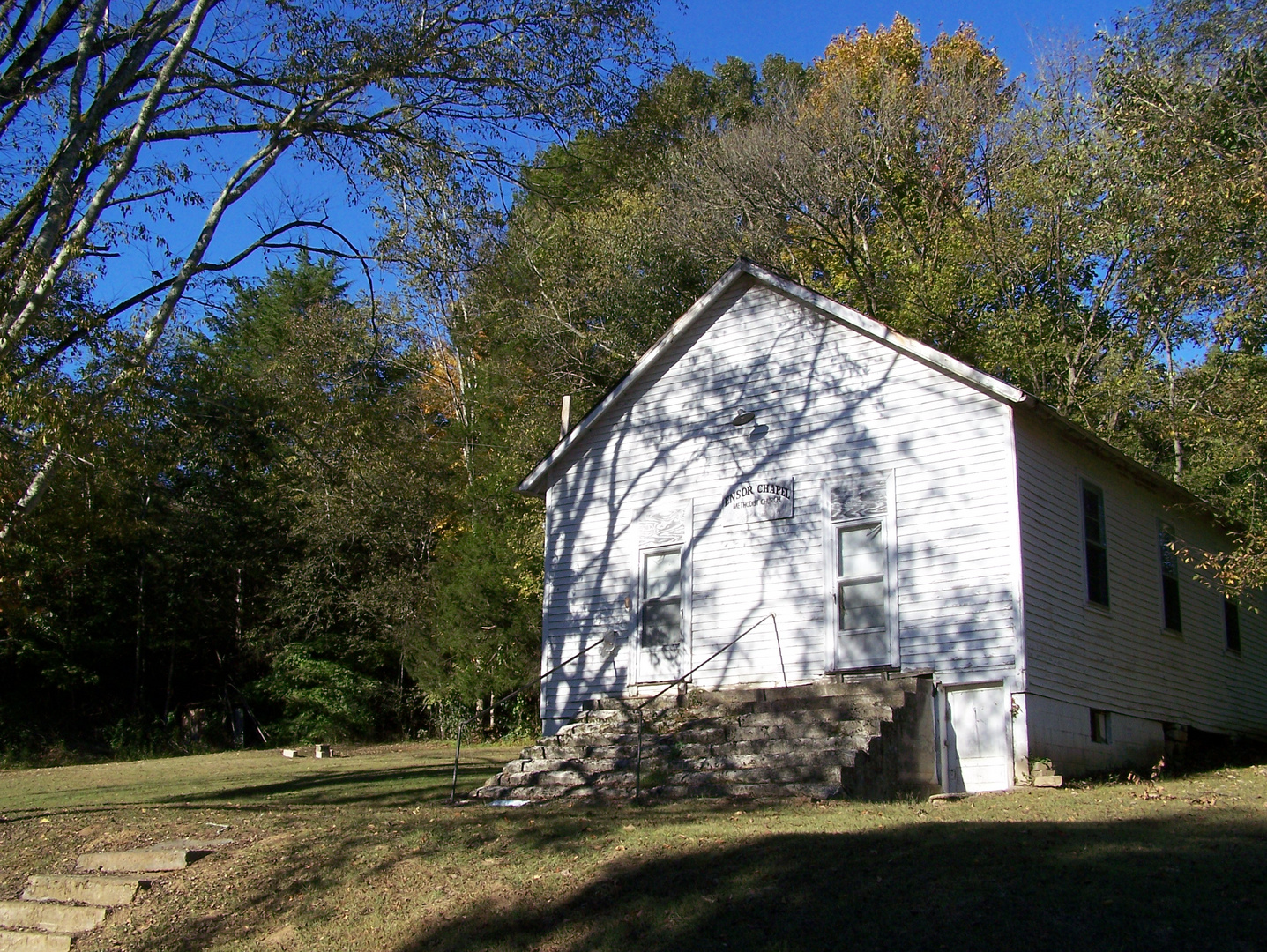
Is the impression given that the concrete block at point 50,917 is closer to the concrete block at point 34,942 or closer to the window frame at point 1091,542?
the concrete block at point 34,942

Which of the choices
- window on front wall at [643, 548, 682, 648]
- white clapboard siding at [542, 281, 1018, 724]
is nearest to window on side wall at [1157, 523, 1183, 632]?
white clapboard siding at [542, 281, 1018, 724]

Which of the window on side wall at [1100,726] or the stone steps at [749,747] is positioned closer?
the stone steps at [749,747]

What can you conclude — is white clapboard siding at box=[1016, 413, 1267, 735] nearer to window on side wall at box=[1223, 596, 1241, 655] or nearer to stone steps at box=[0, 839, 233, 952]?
window on side wall at box=[1223, 596, 1241, 655]

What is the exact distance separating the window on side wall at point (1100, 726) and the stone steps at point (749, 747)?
270 centimetres

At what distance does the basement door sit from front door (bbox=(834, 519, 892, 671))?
3.64 ft

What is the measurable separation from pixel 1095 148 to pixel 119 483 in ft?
58.6

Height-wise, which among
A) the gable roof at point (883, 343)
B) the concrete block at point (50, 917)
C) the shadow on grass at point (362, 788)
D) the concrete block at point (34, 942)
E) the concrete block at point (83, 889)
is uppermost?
the gable roof at point (883, 343)

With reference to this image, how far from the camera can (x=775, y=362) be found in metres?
16.0

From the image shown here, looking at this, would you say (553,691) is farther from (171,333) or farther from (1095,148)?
(1095,148)

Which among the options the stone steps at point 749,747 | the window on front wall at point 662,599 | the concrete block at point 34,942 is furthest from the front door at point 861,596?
the concrete block at point 34,942

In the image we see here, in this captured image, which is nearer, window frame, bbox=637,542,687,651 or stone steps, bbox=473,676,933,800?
stone steps, bbox=473,676,933,800

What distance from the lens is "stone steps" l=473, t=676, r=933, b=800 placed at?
1198 cm

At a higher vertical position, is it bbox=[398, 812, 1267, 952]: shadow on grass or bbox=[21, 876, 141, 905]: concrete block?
bbox=[398, 812, 1267, 952]: shadow on grass

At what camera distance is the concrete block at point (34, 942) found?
866 centimetres
